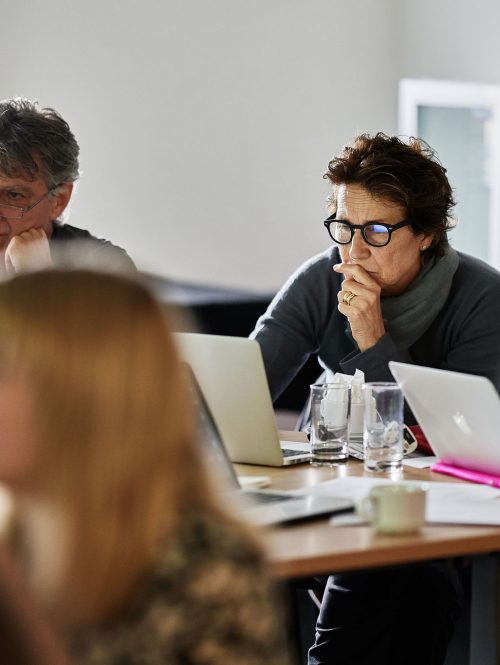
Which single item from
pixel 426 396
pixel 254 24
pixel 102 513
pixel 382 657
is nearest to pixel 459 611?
pixel 382 657

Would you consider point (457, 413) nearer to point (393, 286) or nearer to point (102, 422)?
point (393, 286)

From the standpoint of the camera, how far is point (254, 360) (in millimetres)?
1894

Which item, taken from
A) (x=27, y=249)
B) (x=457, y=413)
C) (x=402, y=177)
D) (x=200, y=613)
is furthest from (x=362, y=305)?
(x=200, y=613)

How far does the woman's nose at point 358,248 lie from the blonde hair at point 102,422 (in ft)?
4.77

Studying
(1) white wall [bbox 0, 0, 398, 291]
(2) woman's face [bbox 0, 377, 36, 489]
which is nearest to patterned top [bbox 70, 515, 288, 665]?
(2) woman's face [bbox 0, 377, 36, 489]

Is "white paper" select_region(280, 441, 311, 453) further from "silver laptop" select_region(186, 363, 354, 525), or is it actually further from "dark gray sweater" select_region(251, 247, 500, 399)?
"silver laptop" select_region(186, 363, 354, 525)

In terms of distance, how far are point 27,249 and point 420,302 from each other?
95cm

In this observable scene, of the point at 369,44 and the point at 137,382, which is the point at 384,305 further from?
the point at 369,44

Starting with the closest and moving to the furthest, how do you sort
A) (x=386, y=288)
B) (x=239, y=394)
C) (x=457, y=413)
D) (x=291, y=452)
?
1. (x=457, y=413)
2. (x=239, y=394)
3. (x=291, y=452)
4. (x=386, y=288)

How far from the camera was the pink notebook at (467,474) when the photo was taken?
1766 mm

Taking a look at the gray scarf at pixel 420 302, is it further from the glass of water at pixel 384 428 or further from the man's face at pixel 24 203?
the man's face at pixel 24 203

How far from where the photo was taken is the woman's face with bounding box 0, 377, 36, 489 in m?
0.91

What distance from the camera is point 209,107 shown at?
4215 mm

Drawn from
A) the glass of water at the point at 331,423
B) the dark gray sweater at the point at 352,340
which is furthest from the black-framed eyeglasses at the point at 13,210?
the glass of water at the point at 331,423
